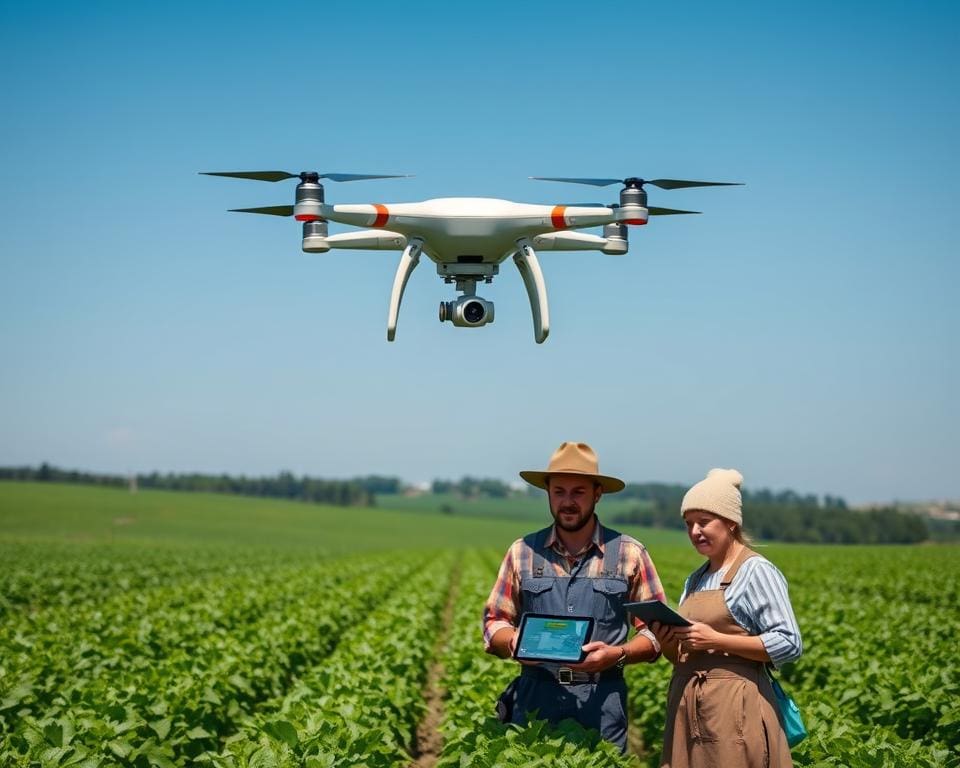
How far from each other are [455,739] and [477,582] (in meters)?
17.9

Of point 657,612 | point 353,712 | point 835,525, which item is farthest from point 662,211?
point 835,525

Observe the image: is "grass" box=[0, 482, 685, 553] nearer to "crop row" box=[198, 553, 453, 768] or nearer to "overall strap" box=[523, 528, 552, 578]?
"crop row" box=[198, 553, 453, 768]

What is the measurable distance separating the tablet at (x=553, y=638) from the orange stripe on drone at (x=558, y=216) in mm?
1857

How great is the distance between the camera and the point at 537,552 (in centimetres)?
497

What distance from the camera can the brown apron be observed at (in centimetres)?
423

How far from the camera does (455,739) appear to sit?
6.57 metres

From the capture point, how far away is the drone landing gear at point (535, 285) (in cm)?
360

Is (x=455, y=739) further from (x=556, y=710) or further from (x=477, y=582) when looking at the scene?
(x=477, y=582)

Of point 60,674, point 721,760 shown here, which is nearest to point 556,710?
point 721,760

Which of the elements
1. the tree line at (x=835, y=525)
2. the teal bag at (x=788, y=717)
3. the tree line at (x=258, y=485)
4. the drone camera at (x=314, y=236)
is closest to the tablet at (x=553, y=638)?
the teal bag at (x=788, y=717)

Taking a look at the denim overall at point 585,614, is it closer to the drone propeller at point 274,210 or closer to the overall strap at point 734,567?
the overall strap at point 734,567

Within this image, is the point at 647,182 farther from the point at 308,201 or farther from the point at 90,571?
the point at 90,571

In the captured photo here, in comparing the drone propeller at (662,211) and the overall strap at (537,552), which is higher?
the drone propeller at (662,211)

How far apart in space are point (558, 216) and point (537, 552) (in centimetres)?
198
